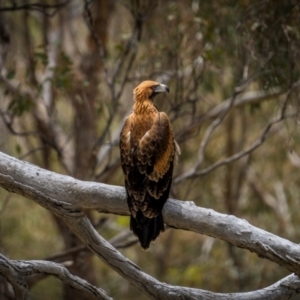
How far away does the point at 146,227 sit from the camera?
5516 millimetres

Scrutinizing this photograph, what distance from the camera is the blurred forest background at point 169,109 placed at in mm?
8281

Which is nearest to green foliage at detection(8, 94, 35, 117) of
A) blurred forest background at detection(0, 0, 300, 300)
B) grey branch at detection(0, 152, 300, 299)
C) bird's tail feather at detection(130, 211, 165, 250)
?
blurred forest background at detection(0, 0, 300, 300)

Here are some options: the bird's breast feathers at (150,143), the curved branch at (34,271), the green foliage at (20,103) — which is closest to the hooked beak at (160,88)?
the bird's breast feathers at (150,143)

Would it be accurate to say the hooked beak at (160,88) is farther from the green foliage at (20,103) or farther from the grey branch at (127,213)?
the green foliage at (20,103)

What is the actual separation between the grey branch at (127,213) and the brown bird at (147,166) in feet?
0.61

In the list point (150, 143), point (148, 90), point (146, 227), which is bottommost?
point (146, 227)

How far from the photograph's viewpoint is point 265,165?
559 inches

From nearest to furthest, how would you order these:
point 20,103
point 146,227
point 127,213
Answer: point 127,213 < point 146,227 < point 20,103

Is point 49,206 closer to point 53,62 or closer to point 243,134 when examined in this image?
point 53,62

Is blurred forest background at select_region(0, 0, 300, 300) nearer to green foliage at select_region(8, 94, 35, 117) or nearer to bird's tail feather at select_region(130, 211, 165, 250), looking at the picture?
green foliage at select_region(8, 94, 35, 117)

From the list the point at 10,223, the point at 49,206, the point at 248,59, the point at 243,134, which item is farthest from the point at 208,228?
the point at 10,223

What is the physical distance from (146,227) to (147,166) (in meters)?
Answer: 0.47

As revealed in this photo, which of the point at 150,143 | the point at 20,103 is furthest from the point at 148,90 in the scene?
the point at 20,103

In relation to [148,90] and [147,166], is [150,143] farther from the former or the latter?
[148,90]
